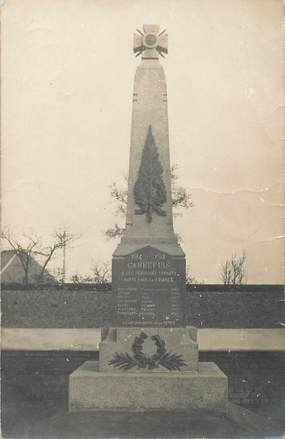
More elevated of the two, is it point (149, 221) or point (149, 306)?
point (149, 221)

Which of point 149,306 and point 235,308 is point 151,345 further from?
point 235,308

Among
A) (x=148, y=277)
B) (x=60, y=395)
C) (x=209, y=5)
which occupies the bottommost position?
Answer: (x=60, y=395)

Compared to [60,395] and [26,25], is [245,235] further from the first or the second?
[26,25]

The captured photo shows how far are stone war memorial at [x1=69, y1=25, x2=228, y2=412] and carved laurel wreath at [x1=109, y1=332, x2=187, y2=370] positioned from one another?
0.01 metres

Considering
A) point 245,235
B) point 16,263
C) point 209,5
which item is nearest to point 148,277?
point 209,5

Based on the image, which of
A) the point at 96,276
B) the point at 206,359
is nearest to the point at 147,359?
the point at 206,359

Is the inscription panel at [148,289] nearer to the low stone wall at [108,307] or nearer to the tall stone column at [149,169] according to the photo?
the tall stone column at [149,169]

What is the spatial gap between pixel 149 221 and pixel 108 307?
8.21 m

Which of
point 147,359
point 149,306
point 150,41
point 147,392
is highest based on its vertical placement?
point 150,41

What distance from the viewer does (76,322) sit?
50.4 feet

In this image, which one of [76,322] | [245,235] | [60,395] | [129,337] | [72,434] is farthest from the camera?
[76,322]

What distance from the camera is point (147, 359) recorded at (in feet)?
23.5

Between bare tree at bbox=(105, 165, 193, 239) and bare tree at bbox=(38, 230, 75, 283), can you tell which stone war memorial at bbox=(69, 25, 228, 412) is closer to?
bare tree at bbox=(105, 165, 193, 239)

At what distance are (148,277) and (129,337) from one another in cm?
82
